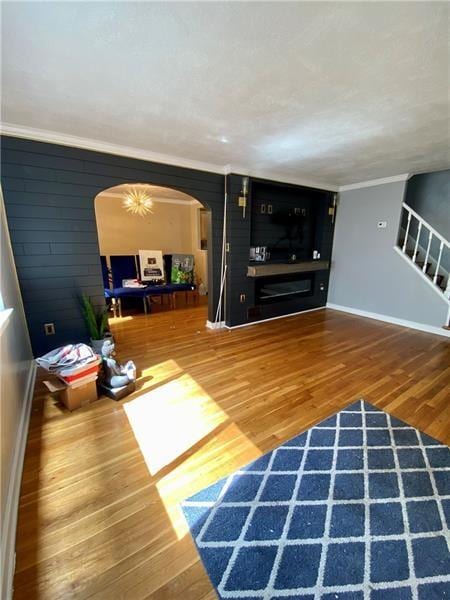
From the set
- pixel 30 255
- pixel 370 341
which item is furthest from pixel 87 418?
pixel 370 341

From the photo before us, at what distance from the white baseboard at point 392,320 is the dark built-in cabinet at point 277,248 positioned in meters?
0.41

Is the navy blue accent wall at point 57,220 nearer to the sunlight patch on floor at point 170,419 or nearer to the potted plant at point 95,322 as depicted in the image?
the potted plant at point 95,322

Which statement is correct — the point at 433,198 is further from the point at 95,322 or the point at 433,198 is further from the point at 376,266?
the point at 95,322

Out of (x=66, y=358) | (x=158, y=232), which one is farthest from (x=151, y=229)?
(x=66, y=358)

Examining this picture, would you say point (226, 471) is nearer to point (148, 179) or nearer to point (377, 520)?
point (377, 520)

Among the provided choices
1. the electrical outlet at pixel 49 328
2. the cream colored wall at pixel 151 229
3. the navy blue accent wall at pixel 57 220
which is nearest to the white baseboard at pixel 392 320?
the cream colored wall at pixel 151 229

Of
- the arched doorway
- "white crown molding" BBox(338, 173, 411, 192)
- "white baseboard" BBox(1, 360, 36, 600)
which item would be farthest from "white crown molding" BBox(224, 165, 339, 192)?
"white baseboard" BBox(1, 360, 36, 600)

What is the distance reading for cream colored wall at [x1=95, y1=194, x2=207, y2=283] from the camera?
571cm

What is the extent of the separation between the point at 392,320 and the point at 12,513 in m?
4.98

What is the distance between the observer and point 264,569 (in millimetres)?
1036

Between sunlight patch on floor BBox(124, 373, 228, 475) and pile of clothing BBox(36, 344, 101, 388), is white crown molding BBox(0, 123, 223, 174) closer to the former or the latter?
pile of clothing BBox(36, 344, 101, 388)

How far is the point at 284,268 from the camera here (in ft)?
13.8

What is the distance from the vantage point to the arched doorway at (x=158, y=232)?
17.2 feet

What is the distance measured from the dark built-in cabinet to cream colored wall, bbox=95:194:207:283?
2.45 meters
